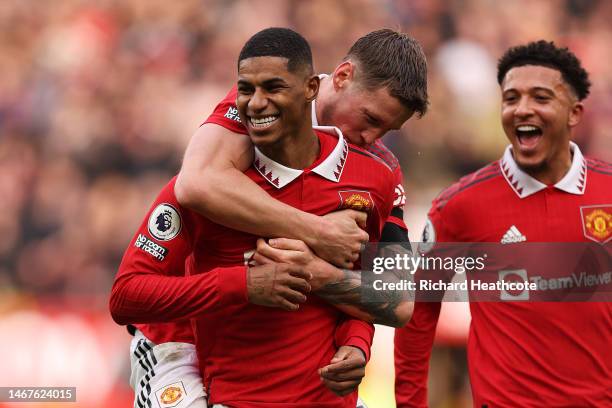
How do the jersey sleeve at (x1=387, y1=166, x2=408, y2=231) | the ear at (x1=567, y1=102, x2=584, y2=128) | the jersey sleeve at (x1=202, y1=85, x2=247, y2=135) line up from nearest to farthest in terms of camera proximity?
the jersey sleeve at (x1=202, y1=85, x2=247, y2=135) → the jersey sleeve at (x1=387, y1=166, x2=408, y2=231) → the ear at (x1=567, y1=102, x2=584, y2=128)

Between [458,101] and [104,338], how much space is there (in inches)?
125

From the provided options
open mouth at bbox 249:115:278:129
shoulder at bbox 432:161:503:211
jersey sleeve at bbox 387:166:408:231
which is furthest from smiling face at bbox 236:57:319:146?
shoulder at bbox 432:161:503:211

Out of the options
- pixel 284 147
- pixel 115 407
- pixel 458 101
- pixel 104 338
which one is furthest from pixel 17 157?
pixel 284 147

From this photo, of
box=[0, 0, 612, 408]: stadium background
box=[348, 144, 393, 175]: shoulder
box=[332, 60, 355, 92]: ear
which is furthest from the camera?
box=[0, 0, 612, 408]: stadium background

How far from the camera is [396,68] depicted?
157 inches

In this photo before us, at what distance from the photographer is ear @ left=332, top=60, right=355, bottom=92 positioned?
4.09 meters

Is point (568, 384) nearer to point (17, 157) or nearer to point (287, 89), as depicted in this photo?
point (287, 89)

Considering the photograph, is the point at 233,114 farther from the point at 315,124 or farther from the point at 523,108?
the point at 523,108

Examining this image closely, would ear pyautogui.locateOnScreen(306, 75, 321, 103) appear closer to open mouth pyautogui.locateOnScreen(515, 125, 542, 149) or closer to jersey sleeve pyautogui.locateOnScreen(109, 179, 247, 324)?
jersey sleeve pyautogui.locateOnScreen(109, 179, 247, 324)

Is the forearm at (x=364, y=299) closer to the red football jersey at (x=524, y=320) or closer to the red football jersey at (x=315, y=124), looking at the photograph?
the red football jersey at (x=315, y=124)

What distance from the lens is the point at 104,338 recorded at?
22.2ft

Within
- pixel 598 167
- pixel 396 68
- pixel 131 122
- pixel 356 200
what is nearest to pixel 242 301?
pixel 356 200

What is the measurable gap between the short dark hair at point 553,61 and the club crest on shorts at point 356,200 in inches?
59.3

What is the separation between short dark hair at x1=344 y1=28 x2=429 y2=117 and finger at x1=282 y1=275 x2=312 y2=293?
107 centimetres
